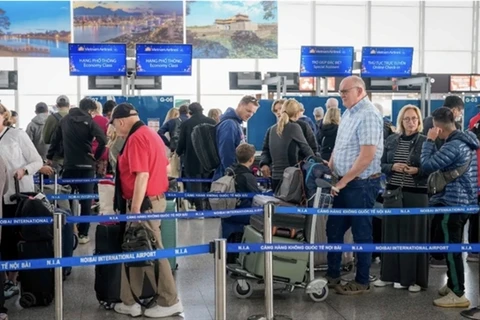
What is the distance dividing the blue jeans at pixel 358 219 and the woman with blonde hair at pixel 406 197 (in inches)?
8.0

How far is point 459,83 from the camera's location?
61.6 ft

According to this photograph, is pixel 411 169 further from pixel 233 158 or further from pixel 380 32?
pixel 380 32

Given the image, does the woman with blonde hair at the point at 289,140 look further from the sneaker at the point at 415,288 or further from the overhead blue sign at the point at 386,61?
the overhead blue sign at the point at 386,61

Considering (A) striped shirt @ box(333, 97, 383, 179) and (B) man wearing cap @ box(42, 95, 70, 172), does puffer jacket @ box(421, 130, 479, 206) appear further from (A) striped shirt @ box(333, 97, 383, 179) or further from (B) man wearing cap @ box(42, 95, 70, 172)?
(B) man wearing cap @ box(42, 95, 70, 172)

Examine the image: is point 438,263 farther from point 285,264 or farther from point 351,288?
point 285,264

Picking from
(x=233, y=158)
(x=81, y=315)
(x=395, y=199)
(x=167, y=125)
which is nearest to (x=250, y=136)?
(x=167, y=125)

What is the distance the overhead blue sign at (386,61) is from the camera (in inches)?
534

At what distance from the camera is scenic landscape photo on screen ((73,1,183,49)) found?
17.1 metres

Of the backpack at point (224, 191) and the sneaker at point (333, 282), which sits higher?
the backpack at point (224, 191)

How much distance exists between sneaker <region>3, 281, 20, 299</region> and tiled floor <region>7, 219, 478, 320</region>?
13 cm

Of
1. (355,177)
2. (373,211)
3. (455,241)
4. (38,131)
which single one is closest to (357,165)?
(355,177)

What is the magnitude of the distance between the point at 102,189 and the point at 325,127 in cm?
340

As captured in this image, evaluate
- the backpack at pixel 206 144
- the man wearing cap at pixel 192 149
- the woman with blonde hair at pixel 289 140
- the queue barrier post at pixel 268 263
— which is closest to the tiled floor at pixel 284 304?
the queue barrier post at pixel 268 263

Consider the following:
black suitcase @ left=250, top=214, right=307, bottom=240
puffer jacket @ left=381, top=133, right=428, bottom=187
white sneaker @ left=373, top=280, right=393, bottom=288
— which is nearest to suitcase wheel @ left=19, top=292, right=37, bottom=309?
black suitcase @ left=250, top=214, right=307, bottom=240
